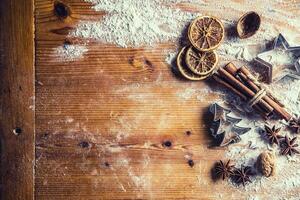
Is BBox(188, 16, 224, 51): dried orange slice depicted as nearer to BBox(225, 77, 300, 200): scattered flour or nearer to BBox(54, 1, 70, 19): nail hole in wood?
BBox(225, 77, 300, 200): scattered flour

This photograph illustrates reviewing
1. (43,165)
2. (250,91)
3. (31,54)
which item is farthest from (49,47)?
(250,91)

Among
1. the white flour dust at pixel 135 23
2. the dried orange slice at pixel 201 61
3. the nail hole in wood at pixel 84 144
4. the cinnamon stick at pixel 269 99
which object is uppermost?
the white flour dust at pixel 135 23

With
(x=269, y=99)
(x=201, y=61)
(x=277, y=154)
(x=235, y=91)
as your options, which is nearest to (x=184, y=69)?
(x=201, y=61)

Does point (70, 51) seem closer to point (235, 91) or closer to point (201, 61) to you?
point (201, 61)

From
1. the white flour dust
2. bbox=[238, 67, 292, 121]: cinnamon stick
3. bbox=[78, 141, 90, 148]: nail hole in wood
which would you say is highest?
the white flour dust

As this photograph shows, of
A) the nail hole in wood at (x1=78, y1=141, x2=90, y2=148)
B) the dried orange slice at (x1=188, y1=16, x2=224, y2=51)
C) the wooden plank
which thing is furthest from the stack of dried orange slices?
the wooden plank

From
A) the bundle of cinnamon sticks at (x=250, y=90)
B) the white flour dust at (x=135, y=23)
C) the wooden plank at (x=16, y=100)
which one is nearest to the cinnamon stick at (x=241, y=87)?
the bundle of cinnamon sticks at (x=250, y=90)

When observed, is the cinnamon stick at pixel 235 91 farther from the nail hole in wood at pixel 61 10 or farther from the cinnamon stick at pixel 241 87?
the nail hole in wood at pixel 61 10
